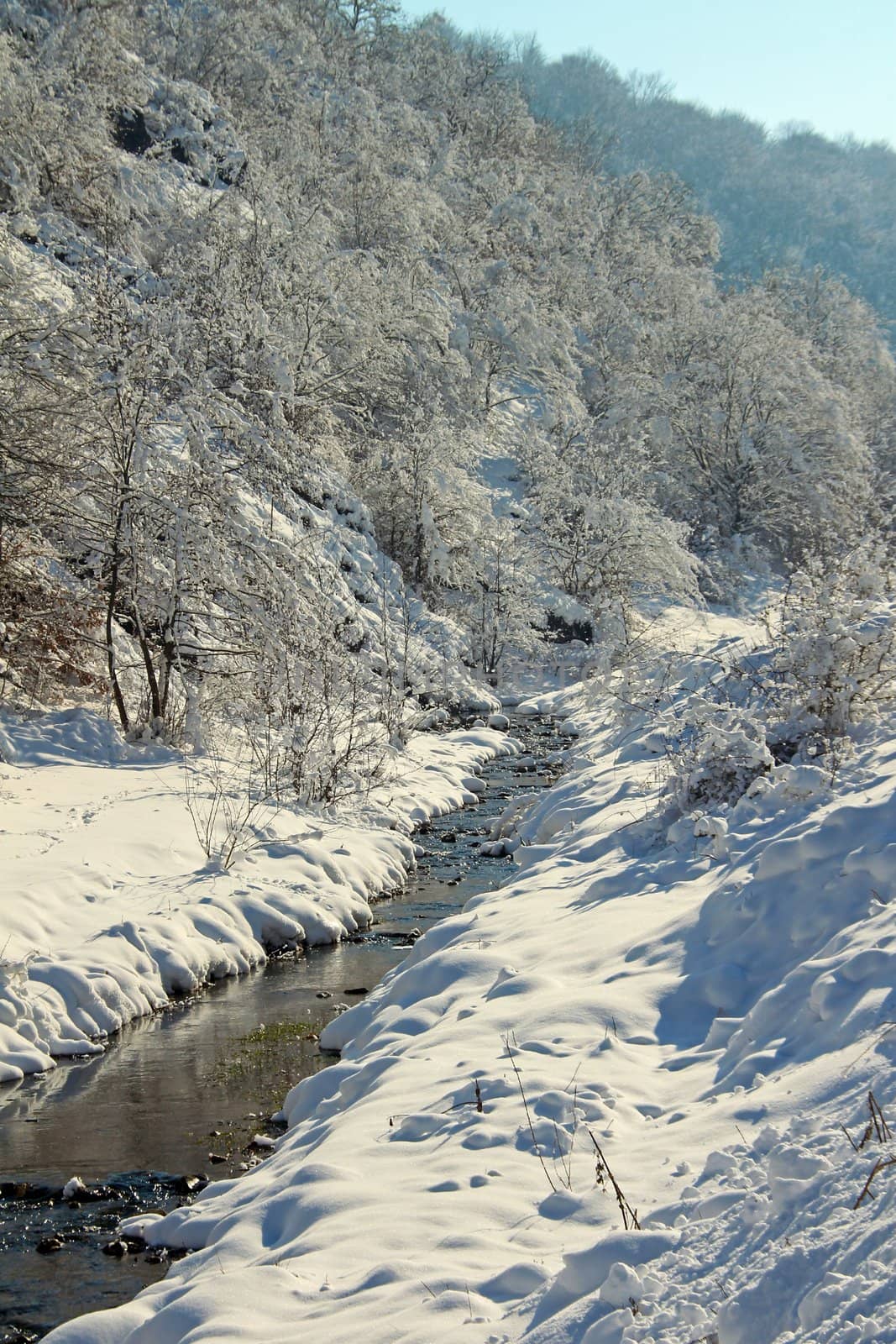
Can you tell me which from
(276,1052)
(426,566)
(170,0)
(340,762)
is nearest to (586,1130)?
(276,1052)

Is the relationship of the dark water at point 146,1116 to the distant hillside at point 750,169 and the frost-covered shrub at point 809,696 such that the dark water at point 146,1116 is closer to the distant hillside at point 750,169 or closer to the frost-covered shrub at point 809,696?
the frost-covered shrub at point 809,696

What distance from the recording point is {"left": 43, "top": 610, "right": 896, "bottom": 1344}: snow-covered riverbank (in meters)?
3.04

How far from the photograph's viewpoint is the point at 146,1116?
22.6 feet

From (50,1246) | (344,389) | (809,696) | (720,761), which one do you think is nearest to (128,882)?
(50,1246)

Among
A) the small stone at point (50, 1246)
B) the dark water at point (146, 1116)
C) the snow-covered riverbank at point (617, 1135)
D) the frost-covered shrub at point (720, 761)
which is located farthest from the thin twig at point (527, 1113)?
the frost-covered shrub at point (720, 761)

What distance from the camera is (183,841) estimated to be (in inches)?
441

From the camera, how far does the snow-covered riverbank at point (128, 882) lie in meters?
8.27

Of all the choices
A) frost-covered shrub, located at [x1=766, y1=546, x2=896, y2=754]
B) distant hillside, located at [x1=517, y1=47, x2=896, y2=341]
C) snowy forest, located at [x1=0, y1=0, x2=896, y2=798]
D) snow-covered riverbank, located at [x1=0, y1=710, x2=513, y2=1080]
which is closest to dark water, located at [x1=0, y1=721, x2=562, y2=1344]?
snow-covered riverbank, located at [x1=0, y1=710, x2=513, y2=1080]

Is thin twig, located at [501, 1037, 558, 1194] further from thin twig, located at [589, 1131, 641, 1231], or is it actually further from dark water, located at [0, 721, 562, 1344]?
dark water, located at [0, 721, 562, 1344]

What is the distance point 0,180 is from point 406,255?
1651 centimetres

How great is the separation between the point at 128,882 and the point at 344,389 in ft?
68.4

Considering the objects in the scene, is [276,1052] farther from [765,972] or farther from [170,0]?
[170,0]

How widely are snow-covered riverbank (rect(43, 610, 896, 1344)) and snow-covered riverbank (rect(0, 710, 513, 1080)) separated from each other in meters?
2.25

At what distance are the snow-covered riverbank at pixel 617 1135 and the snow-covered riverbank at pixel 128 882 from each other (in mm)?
2245
